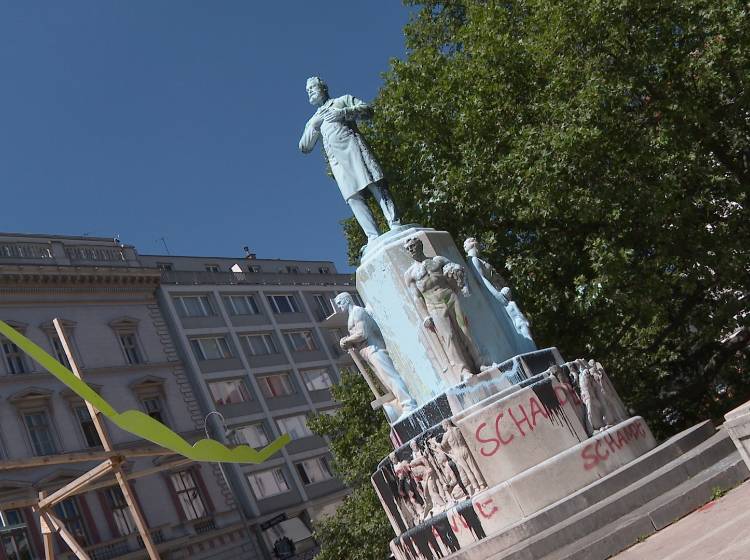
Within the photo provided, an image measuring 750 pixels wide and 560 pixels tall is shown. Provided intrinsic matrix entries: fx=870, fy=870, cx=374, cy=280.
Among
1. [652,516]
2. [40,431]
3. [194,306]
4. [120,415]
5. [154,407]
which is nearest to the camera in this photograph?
[120,415]

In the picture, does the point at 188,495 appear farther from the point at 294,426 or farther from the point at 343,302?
the point at 343,302

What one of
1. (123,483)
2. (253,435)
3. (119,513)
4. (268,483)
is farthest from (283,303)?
(123,483)

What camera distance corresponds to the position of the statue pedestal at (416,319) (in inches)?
414

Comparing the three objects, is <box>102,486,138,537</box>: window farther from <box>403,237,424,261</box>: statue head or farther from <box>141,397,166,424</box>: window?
<box>403,237,424,261</box>: statue head

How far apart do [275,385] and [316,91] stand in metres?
37.4

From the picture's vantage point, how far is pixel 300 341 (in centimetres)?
5253

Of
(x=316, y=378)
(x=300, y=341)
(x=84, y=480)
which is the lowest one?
(x=84, y=480)

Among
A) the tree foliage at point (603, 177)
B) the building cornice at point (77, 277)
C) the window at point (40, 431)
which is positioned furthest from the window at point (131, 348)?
the tree foliage at point (603, 177)

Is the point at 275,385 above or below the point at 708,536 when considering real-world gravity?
above

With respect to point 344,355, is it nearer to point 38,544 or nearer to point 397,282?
point 38,544

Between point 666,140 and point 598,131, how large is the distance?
1322 millimetres

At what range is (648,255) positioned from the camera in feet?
61.4

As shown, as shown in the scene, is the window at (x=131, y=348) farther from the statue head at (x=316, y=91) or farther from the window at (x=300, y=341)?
the statue head at (x=316, y=91)

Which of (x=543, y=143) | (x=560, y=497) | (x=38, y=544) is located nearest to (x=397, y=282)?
(x=560, y=497)
